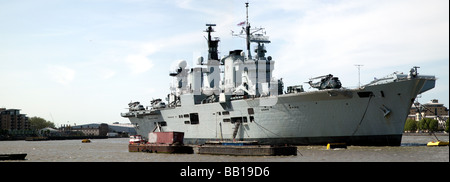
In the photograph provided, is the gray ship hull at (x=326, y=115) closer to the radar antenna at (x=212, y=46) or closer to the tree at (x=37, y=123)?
the radar antenna at (x=212, y=46)

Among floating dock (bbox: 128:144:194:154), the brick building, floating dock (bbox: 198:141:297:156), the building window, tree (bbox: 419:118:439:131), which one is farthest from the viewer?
the brick building

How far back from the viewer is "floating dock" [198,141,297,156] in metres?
31.3

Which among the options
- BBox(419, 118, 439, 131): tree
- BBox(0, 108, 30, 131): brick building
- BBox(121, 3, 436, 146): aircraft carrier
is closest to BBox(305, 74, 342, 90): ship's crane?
BBox(121, 3, 436, 146): aircraft carrier

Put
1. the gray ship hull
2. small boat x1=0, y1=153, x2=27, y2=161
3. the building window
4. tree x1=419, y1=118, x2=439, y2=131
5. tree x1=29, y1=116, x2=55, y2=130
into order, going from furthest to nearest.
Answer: tree x1=29, y1=116, x2=55, y2=130 < tree x1=419, y1=118, x2=439, y2=131 < the building window < the gray ship hull < small boat x1=0, y1=153, x2=27, y2=161

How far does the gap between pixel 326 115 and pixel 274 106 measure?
456cm

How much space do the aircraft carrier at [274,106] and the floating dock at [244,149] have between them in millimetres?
5959

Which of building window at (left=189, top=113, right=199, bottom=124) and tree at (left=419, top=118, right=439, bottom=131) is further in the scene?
tree at (left=419, top=118, right=439, bottom=131)

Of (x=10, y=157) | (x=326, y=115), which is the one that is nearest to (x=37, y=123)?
(x=10, y=157)

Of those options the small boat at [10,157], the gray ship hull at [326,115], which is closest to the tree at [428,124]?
the gray ship hull at [326,115]

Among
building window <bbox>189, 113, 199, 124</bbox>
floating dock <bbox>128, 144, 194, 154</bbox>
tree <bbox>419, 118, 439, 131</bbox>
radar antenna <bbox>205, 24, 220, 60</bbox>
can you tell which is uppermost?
radar antenna <bbox>205, 24, 220, 60</bbox>

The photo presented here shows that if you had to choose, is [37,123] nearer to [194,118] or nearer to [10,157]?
[194,118]

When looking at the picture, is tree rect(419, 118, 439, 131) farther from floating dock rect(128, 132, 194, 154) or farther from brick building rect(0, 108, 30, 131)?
brick building rect(0, 108, 30, 131)
